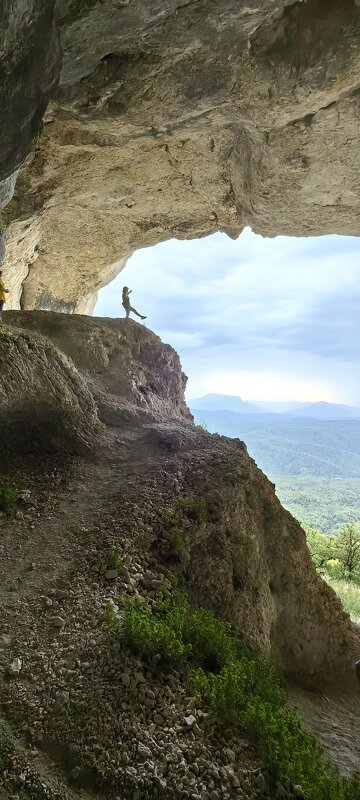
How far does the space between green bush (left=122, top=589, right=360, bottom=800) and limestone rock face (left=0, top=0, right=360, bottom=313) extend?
762 centimetres

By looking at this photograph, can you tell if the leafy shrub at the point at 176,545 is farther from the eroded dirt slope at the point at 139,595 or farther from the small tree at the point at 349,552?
the small tree at the point at 349,552

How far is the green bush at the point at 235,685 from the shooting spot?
17.2 ft

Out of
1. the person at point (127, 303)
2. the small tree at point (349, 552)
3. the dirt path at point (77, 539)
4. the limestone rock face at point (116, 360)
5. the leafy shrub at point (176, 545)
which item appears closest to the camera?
the dirt path at point (77, 539)

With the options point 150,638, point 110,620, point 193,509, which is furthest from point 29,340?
point 150,638

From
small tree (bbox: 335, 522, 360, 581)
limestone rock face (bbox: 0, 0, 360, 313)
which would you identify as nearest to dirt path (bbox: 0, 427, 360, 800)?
limestone rock face (bbox: 0, 0, 360, 313)

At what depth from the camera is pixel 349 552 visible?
109 feet

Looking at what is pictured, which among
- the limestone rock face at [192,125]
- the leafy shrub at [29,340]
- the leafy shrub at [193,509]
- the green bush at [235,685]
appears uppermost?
the limestone rock face at [192,125]

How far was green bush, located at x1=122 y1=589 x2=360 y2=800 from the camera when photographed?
5.23 meters

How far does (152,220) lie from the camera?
19.6 m

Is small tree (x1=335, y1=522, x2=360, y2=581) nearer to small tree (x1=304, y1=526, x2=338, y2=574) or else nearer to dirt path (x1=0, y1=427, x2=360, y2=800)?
small tree (x1=304, y1=526, x2=338, y2=574)

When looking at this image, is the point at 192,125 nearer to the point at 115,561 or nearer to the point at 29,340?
the point at 29,340

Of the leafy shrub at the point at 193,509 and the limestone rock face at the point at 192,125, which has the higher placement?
the limestone rock face at the point at 192,125

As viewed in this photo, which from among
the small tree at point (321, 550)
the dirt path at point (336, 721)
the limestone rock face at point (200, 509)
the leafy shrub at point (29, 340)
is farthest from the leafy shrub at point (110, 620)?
the small tree at point (321, 550)

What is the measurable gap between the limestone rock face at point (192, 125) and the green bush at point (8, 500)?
565cm
